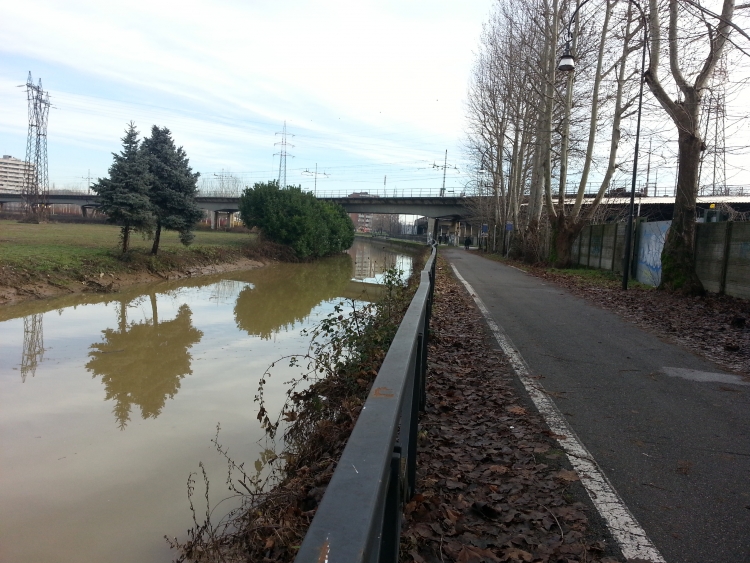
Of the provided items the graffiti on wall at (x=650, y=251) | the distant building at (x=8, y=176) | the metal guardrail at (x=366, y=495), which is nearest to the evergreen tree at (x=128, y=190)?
the graffiti on wall at (x=650, y=251)

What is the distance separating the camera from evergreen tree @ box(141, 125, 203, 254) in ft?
84.1

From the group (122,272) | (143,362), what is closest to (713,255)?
(143,362)

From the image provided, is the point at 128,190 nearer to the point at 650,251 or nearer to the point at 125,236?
the point at 125,236

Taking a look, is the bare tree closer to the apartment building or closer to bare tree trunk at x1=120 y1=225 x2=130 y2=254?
bare tree trunk at x1=120 y1=225 x2=130 y2=254

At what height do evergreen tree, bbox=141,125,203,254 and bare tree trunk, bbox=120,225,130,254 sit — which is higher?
evergreen tree, bbox=141,125,203,254

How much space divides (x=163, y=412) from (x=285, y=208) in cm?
3517

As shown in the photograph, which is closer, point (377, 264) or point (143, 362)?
point (143, 362)

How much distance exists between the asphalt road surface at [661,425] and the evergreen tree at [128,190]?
18.6 m

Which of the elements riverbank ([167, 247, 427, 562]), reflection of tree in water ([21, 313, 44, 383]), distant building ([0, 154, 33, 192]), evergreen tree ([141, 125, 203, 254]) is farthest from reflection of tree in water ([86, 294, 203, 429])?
distant building ([0, 154, 33, 192])

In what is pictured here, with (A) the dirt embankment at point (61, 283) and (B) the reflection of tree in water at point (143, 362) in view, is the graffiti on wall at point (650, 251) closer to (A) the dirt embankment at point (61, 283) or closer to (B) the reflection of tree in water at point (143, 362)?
(B) the reflection of tree in water at point (143, 362)

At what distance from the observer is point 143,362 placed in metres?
11.3

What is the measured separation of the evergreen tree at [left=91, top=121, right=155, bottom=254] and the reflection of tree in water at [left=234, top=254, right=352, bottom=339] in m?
5.30

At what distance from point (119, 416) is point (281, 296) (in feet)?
49.4

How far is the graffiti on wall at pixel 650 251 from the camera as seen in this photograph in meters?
19.1
